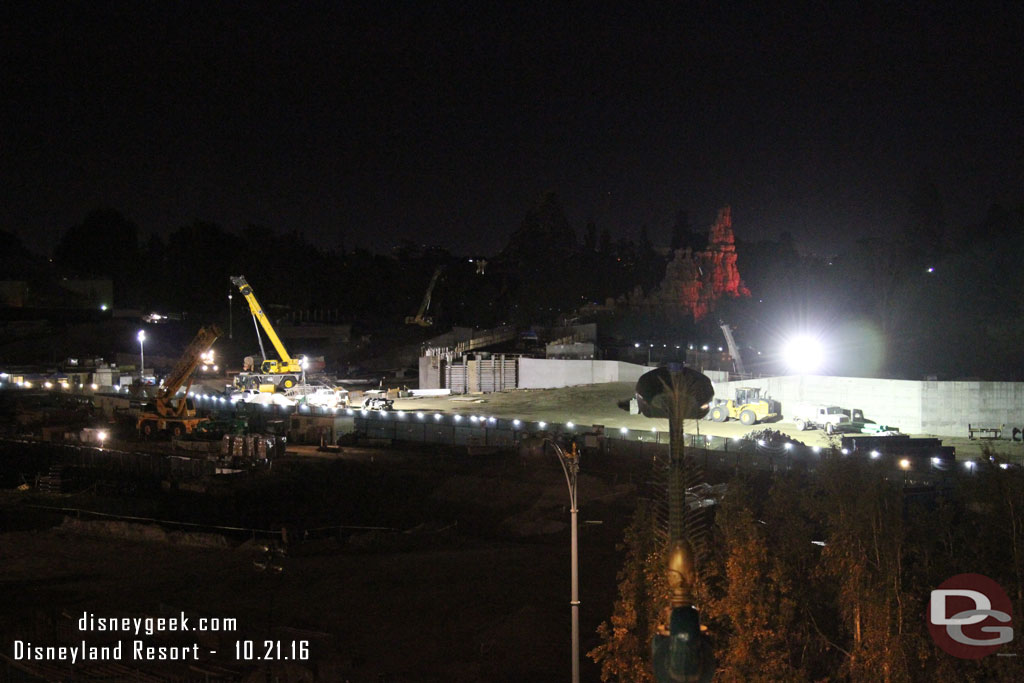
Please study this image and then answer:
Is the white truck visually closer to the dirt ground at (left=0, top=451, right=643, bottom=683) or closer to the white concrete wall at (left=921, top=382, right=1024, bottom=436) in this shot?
the white concrete wall at (left=921, top=382, right=1024, bottom=436)

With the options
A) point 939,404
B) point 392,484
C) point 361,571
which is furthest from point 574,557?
point 939,404

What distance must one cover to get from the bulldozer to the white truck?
4.35 ft

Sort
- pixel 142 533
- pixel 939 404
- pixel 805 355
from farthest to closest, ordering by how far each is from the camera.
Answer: pixel 805 355 < pixel 939 404 < pixel 142 533

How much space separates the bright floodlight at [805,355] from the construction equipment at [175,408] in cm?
3203

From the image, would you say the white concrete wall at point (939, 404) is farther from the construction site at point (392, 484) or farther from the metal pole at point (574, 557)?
the metal pole at point (574, 557)

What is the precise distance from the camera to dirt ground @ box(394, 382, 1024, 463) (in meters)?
37.4

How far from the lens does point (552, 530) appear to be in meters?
26.5

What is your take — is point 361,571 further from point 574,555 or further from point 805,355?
point 805,355

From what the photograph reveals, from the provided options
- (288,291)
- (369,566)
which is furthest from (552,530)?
(288,291)

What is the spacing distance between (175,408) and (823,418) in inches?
1211

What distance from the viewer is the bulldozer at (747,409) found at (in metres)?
40.8

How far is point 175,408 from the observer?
44344mm

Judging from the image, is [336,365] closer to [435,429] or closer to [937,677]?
[435,429]

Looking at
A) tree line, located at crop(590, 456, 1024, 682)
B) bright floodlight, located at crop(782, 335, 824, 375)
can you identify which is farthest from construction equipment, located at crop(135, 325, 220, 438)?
tree line, located at crop(590, 456, 1024, 682)
